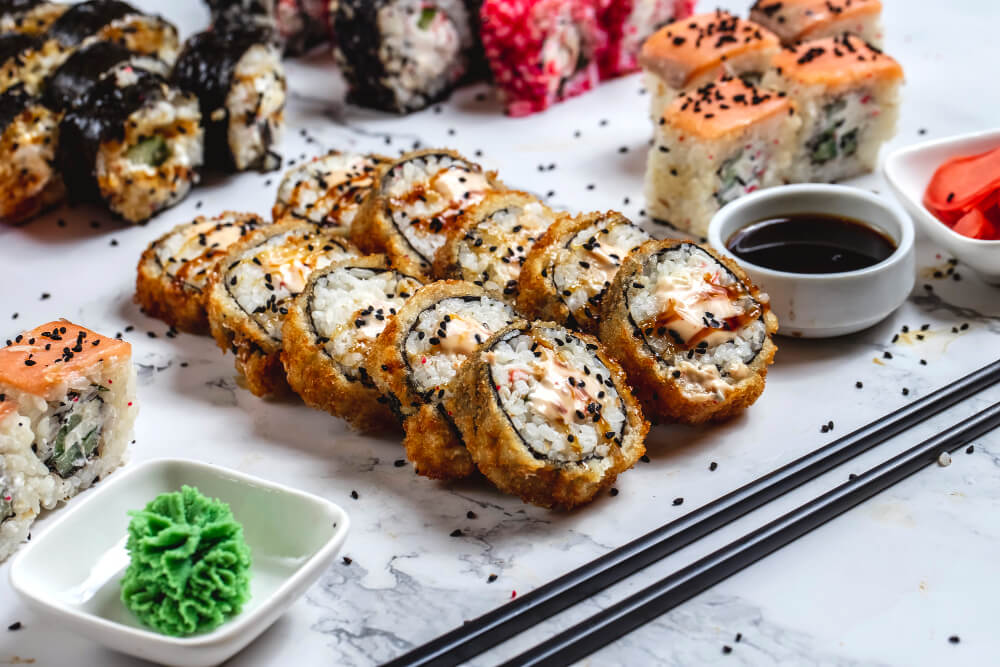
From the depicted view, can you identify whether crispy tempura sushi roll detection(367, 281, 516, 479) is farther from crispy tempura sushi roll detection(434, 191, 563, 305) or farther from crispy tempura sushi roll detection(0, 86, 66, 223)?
crispy tempura sushi roll detection(0, 86, 66, 223)

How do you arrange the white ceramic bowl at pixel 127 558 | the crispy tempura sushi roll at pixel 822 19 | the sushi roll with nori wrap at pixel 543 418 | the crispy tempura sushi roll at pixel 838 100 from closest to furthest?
the white ceramic bowl at pixel 127 558 < the sushi roll with nori wrap at pixel 543 418 < the crispy tempura sushi roll at pixel 838 100 < the crispy tempura sushi roll at pixel 822 19

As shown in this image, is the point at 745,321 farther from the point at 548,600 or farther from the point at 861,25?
the point at 861,25

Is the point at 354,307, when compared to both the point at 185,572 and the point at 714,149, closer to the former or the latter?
the point at 185,572

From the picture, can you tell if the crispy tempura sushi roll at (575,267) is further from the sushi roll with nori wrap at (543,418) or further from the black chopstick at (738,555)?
→ the black chopstick at (738,555)

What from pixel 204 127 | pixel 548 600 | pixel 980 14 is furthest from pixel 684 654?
pixel 980 14

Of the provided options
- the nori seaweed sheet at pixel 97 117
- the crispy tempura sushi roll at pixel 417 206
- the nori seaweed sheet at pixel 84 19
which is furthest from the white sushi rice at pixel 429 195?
the nori seaweed sheet at pixel 84 19

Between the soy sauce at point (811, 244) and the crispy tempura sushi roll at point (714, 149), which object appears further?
the crispy tempura sushi roll at point (714, 149)

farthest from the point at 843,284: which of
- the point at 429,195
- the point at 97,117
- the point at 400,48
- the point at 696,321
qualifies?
the point at 97,117

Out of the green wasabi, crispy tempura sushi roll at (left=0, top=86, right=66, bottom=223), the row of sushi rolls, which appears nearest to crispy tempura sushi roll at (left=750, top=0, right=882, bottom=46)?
the row of sushi rolls
